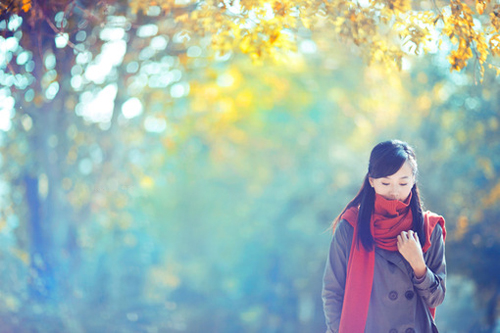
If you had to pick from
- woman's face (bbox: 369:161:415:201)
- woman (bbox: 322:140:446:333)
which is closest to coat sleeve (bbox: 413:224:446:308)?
woman (bbox: 322:140:446:333)

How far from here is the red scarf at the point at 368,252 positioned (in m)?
2.92

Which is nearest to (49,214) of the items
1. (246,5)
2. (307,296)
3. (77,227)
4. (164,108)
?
(77,227)

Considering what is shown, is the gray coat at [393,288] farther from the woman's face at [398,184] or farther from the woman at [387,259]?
the woman's face at [398,184]

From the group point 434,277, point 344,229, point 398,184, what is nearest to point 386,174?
point 398,184

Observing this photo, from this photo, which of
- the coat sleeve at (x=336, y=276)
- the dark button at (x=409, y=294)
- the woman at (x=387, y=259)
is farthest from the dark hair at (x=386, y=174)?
the dark button at (x=409, y=294)

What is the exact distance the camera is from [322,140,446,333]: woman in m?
2.91

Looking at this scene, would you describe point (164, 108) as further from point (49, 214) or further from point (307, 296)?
point (307, 296)

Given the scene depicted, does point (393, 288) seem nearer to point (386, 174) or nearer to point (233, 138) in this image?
point (386, 174)

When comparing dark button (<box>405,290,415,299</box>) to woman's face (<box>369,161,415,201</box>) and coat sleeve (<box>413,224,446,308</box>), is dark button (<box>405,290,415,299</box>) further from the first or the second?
woman's face (<box>369,161,415,201</box>)

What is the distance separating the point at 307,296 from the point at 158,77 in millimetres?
8900

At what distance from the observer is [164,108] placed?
1162 centimetres

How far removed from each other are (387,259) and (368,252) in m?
0.13

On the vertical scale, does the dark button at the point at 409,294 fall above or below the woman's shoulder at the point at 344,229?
below

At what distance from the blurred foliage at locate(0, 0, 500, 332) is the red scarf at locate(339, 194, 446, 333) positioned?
0.55m
